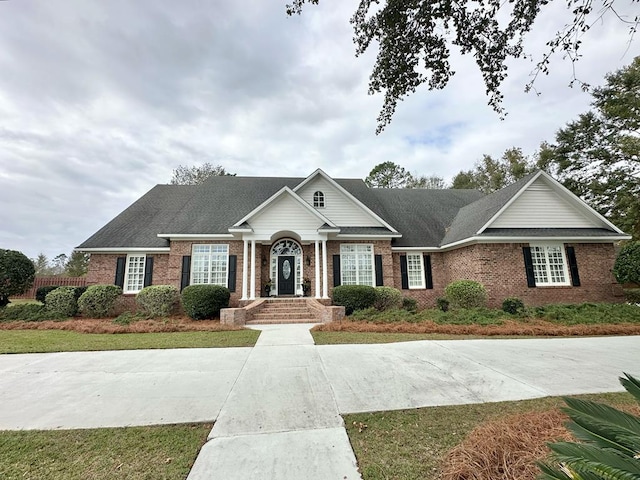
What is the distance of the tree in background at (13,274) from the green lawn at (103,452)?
13075 millimetres

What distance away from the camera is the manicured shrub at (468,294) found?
12234 millimetres

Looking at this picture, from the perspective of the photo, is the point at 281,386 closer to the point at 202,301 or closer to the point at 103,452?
the point at 103,452

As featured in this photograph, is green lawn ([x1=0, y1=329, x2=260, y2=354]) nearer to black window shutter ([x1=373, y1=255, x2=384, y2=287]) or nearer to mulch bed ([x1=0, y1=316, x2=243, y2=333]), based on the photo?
mulch bed ([x1=0, y1=316, x2=243, y2=333])

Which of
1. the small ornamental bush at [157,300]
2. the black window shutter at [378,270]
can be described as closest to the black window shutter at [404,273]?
the black window shutter at [378,270]

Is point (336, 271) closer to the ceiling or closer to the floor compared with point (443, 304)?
closer to the ceiling

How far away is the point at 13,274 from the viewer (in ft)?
40.5

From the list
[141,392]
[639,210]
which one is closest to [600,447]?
[141,392]

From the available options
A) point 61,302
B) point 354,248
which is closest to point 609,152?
point 354,248

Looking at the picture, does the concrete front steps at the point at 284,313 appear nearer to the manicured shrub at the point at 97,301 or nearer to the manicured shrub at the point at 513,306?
the manicured shrub at the point at 97,301

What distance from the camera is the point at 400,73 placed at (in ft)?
17.2

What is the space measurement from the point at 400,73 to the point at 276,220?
31.4ft

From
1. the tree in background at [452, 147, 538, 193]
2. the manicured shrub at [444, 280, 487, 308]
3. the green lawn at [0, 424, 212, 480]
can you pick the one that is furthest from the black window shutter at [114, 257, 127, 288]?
the tree in background at [452, 147, 538, 193]

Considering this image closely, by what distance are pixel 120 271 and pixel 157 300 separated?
3.41 metres

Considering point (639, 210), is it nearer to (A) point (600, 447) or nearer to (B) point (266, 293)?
(B) point (266, 293)
